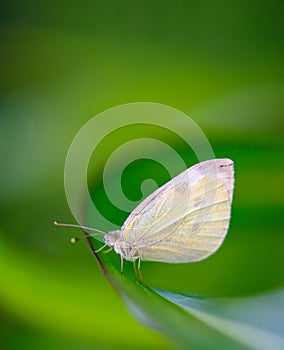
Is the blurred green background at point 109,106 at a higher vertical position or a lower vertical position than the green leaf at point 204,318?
higher

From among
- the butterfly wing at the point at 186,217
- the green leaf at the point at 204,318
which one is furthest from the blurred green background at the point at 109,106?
the green leaf at the point at 204,318

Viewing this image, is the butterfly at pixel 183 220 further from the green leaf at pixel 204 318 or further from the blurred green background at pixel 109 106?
the green leaf at pixel 204 318

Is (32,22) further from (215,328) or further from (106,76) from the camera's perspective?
(215,328)

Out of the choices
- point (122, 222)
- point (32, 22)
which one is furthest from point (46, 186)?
point (32, 22)

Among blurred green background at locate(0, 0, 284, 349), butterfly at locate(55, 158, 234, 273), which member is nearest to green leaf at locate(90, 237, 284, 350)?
blurred green background at locate(0, 0, 284, 349)

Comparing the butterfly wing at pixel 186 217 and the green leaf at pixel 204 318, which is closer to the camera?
the green leaf at pixel 204 318

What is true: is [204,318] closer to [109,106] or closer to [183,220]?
[183,220]
